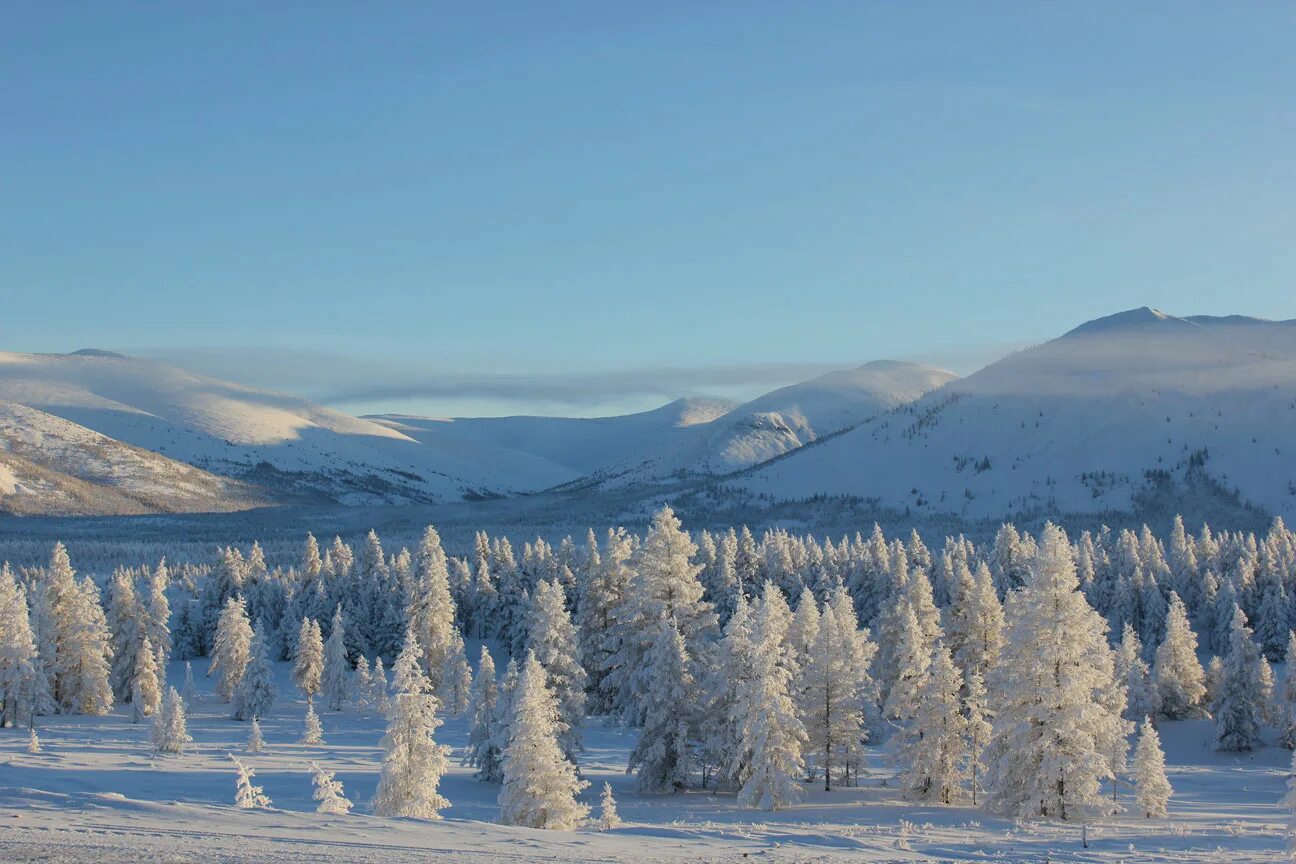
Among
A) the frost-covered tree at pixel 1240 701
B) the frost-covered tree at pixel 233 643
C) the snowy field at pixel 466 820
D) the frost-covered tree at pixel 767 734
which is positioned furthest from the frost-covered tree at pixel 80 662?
the frost-covered tree at pixel 1240 701

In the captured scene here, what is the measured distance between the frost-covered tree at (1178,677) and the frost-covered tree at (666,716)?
49.1 metres

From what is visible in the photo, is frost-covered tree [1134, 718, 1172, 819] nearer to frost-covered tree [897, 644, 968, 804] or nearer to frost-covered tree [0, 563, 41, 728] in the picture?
frost-covered tree [897, 644, 968, 804]

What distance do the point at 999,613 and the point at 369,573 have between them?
73.8 m

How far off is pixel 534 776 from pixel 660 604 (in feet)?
37.8

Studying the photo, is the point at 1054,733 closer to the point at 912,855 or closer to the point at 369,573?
the point at 912,855

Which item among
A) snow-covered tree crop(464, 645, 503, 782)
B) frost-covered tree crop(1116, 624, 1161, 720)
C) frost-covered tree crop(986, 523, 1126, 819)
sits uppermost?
frost-covered tree crop(986, 523, 1126, 819)

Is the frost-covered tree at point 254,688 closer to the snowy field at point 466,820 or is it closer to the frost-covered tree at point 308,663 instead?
the snowy field at point 466,820

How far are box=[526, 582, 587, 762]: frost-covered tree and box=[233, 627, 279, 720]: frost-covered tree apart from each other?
34.7 m

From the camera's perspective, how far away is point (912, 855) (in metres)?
30.8

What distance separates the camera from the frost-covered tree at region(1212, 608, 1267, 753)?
73.9 m

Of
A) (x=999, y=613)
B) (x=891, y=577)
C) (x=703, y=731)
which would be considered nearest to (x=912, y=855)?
(x=703, y=731)

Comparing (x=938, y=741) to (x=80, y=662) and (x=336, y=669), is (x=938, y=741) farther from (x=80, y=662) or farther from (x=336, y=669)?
(x=80, y=662)

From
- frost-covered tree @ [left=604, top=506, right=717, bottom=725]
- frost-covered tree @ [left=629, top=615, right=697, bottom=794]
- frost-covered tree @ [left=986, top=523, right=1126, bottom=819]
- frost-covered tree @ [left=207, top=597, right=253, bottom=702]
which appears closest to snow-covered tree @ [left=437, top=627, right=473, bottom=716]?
frost-covered tree @ [left=207, top=597, right=253, bottom=702]

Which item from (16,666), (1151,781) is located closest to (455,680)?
(16,666)
